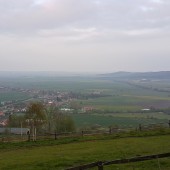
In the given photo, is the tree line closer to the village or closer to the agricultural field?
the village

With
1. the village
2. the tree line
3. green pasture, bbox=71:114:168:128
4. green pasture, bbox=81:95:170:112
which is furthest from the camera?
green pasture, bbox=81:95:170:112

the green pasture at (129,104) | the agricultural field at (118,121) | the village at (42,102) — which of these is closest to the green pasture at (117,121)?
the agricultural field at (118,121)

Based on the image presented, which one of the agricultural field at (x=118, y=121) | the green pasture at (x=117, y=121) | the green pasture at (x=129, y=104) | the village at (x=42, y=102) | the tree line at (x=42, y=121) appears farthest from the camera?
the green pasture at (x=129, y=104)

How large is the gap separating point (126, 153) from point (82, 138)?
9.37 metres

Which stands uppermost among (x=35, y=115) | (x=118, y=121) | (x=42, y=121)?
(x=35, y=115)

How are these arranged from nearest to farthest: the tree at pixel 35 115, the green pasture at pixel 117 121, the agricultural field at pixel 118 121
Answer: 1. the tree at pixel 35 115
2. the agricultural field at pixel 118 121
3. the green pasture at pixel 117 121

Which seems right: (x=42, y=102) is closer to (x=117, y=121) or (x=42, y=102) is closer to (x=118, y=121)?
(x=117, y=121)

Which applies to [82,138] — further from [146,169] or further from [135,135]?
[146,169]

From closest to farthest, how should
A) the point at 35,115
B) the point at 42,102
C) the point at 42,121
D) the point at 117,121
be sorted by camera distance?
the point at 35,115
the point at 42,121
the point at 117,121
the point at 42,102

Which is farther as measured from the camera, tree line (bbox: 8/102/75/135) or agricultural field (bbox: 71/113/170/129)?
agricultural field (bbox: 71/113/170/129)

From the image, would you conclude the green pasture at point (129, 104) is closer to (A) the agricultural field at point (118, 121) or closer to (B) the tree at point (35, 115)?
(A) the agricultural field at point (118, 121)

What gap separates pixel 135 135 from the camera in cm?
2609

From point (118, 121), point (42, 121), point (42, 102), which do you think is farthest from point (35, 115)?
point (42, 102)

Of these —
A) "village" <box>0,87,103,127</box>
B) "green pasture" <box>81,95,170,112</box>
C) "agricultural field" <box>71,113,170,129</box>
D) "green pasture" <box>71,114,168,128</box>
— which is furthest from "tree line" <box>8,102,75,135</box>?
"green pasture" <box>81,95,170,112</box>
